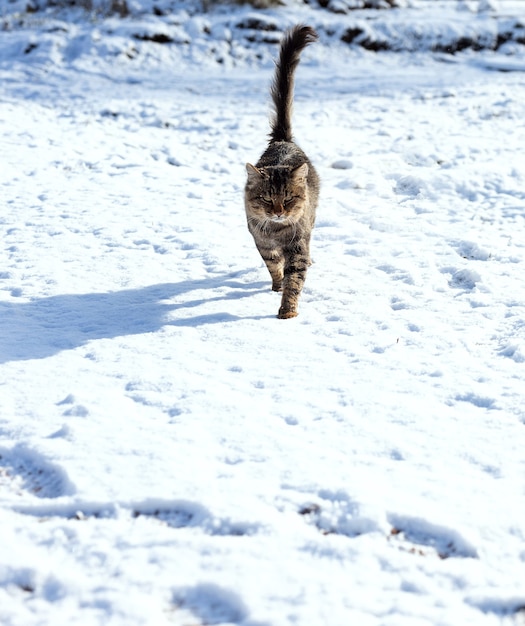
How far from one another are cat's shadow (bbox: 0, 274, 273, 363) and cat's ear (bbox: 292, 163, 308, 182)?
0.92m

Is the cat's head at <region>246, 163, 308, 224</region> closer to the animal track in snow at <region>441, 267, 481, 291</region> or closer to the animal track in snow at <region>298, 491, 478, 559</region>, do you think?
the animal track in snow at <region>441, 267, 481, 291</region>

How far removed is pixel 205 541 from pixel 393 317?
2.50m

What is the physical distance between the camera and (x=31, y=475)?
2873mm

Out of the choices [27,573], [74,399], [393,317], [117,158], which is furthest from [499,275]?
[117,158]

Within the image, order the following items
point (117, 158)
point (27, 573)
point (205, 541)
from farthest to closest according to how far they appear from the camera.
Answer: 1. point (117, 158)
2. point (205, 541)
3. point (27, 573)

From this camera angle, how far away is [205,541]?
8.04ft

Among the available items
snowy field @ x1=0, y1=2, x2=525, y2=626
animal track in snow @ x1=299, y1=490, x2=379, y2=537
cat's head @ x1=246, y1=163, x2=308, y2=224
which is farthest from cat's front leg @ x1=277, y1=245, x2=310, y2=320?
animal track in snow @ x1=299, y1=490, x2=379, y2=537

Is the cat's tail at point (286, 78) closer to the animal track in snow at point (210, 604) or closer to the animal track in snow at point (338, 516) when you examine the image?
the animal track in snow at point (338, 516)

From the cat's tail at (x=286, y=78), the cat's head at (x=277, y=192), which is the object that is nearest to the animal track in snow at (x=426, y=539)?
the cat's head at (x=277, y=192)

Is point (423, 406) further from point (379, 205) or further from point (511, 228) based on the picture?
point (379, 205)

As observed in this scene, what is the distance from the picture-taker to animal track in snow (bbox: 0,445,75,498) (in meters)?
2.77

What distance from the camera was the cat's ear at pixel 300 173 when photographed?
4.66m

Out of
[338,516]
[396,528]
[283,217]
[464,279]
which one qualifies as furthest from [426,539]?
[464,279]

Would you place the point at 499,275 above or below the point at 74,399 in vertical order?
above
